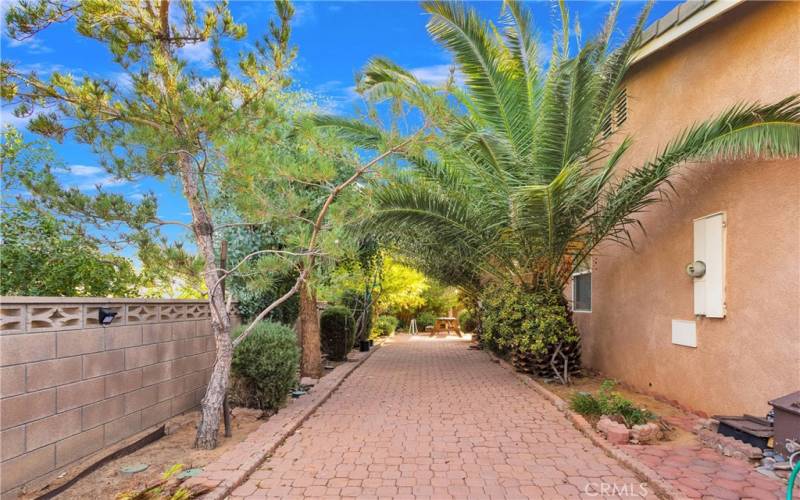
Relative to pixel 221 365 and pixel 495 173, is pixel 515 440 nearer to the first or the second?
pixel 221 365

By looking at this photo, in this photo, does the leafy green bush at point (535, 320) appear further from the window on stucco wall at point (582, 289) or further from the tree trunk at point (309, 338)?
the tree trunk at point (309, 338)

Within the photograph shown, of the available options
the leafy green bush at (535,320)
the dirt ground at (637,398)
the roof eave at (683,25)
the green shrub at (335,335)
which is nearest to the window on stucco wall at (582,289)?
the dirt ground at (637,398)

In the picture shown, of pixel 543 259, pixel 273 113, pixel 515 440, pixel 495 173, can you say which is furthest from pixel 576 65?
pixel 515 440

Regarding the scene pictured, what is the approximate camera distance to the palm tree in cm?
759

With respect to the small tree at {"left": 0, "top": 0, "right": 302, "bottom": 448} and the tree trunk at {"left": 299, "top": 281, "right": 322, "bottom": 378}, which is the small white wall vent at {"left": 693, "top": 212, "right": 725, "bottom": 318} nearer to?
the small tree at {"left": 0, "top": 0, "right": 302, "bottom": 448}

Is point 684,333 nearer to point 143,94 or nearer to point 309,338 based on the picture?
point 309,338

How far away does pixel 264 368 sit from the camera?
6777mm

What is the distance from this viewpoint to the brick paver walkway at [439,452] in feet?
14.2

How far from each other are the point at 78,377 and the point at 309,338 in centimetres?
612

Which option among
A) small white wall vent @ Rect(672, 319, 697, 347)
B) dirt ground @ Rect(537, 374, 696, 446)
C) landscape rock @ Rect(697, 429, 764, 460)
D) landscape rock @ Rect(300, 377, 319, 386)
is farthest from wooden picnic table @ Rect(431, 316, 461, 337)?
landscape rock @ Rect(697, 429, 764, 460)

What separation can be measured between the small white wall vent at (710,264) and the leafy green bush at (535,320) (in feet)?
8.02

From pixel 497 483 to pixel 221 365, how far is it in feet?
10.1

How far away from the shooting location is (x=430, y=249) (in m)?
11.6

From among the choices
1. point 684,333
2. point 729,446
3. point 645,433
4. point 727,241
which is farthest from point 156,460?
point 727,241
